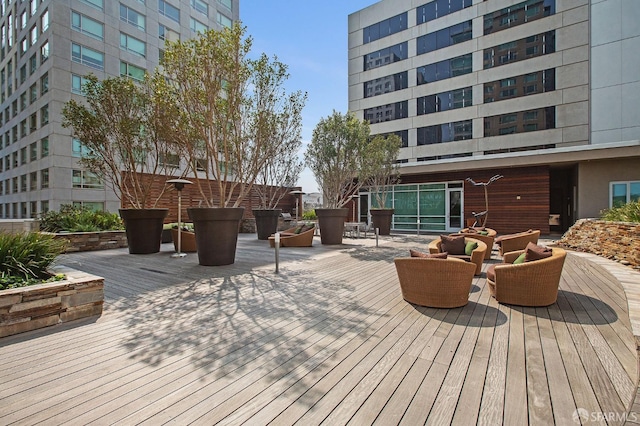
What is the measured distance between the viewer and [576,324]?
3.42 metres

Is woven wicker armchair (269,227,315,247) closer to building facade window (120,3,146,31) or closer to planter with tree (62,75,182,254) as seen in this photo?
planter with tree (62,75,182,254)

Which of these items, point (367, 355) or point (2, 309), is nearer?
point (367, 355)

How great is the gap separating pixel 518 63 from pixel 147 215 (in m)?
23.0

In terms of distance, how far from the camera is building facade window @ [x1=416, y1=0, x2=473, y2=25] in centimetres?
2203

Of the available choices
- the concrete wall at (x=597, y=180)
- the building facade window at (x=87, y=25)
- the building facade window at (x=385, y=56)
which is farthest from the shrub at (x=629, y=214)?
the building facade window at (x=87, y=25)

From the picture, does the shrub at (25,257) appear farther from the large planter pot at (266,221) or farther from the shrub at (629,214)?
the shrub at (629,214)

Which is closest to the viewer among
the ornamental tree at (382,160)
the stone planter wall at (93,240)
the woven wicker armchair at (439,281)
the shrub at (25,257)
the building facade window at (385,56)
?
the shrub at (25,257)

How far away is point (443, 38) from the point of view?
22.6m

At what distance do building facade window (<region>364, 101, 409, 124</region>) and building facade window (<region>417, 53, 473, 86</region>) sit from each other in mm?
2104

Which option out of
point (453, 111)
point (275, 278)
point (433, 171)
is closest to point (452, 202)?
point (433, 171)

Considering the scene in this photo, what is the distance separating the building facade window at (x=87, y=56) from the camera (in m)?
21.0

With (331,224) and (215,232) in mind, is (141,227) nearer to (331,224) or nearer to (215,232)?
(215,232)

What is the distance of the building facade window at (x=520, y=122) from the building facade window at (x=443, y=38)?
20.8ft

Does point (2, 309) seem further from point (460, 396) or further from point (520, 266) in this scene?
point (520, 266)
